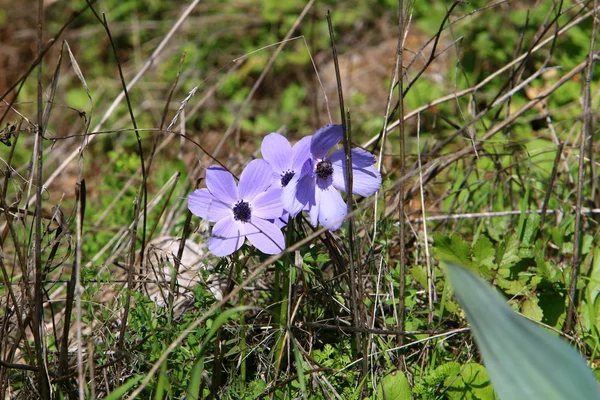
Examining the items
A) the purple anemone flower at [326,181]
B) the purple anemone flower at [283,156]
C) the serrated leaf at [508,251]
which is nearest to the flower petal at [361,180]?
the purple anemone flower at [326,181]

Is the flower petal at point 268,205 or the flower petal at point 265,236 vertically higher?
the flower petal at point 268,205

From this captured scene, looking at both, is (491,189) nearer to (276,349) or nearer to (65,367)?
(276,349)

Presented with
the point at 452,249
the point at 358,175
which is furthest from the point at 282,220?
the point at 452,249

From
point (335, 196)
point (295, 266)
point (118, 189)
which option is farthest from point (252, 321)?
point (118, 189)

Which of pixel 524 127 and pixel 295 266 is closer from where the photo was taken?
pixel 295 266

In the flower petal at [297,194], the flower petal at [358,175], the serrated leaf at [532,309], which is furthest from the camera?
the serrated leaf at [532,309]

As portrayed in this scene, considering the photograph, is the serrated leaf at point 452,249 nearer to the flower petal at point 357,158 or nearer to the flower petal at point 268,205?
the flower petal at point 357,158
